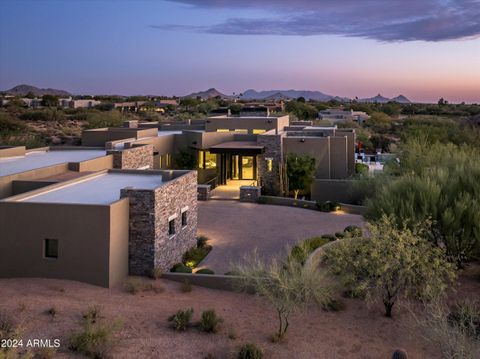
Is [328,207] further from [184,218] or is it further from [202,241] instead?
[184,218]

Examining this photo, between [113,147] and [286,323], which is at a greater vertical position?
[113,147]

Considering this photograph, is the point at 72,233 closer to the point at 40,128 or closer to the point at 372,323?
the point at 372,323

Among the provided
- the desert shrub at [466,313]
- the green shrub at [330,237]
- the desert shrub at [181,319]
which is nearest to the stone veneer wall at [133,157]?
the green shrub at [330,237]

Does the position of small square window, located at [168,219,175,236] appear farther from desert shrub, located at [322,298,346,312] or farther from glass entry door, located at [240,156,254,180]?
glass entry door, located at [240,156,254,180]

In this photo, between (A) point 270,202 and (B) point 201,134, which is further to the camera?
(B) point 201,134

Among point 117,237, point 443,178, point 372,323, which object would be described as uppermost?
point 443,178

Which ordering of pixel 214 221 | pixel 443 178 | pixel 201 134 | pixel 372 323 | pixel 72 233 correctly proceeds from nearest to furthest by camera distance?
pixel 372 323, pixel 72 233, pixel 443 178, pixel 214 221, pixel 201 134

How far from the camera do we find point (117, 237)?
14.1m

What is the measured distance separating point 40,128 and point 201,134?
32.4 metres

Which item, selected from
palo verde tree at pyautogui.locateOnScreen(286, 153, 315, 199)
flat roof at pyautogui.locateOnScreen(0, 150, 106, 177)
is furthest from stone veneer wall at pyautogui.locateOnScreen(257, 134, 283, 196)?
flat roof at pyautogui.locateOnScreen(0, 150, 106, 177)

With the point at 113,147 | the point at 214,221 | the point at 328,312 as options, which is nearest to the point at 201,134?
the point at 113,147

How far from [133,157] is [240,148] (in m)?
7.15

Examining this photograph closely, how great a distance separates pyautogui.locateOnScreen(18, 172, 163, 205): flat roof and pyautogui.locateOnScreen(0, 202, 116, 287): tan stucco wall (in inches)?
39.1

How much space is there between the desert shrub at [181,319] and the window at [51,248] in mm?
4285
